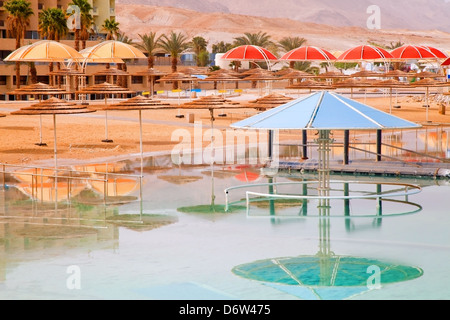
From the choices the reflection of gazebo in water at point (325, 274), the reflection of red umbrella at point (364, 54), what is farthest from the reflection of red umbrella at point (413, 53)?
the reflection of gazebo in water at point (325, 274)

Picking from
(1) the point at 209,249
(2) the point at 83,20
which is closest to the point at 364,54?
(2) the point at 83,20

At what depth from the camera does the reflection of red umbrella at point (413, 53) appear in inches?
2094

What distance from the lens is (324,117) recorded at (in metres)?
14.9

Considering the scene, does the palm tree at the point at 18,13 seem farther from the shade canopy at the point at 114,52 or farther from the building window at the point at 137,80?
the shade canopy at the point at 114,52

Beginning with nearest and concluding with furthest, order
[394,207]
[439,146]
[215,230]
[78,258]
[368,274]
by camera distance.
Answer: [368,274], [78,258], [215,230], [394,207], [439,146]

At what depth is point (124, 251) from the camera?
1372 centimetres

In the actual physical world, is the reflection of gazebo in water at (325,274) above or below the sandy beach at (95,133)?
below

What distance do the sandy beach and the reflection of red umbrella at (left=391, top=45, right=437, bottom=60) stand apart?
4.64 m

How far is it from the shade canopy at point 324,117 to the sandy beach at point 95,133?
11563 millimetres

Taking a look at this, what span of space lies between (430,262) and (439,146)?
57.7 feet

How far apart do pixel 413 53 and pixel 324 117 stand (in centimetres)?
4234

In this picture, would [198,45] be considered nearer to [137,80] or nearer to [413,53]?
[137,80]

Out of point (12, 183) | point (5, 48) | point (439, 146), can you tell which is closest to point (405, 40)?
point (5, 48)
